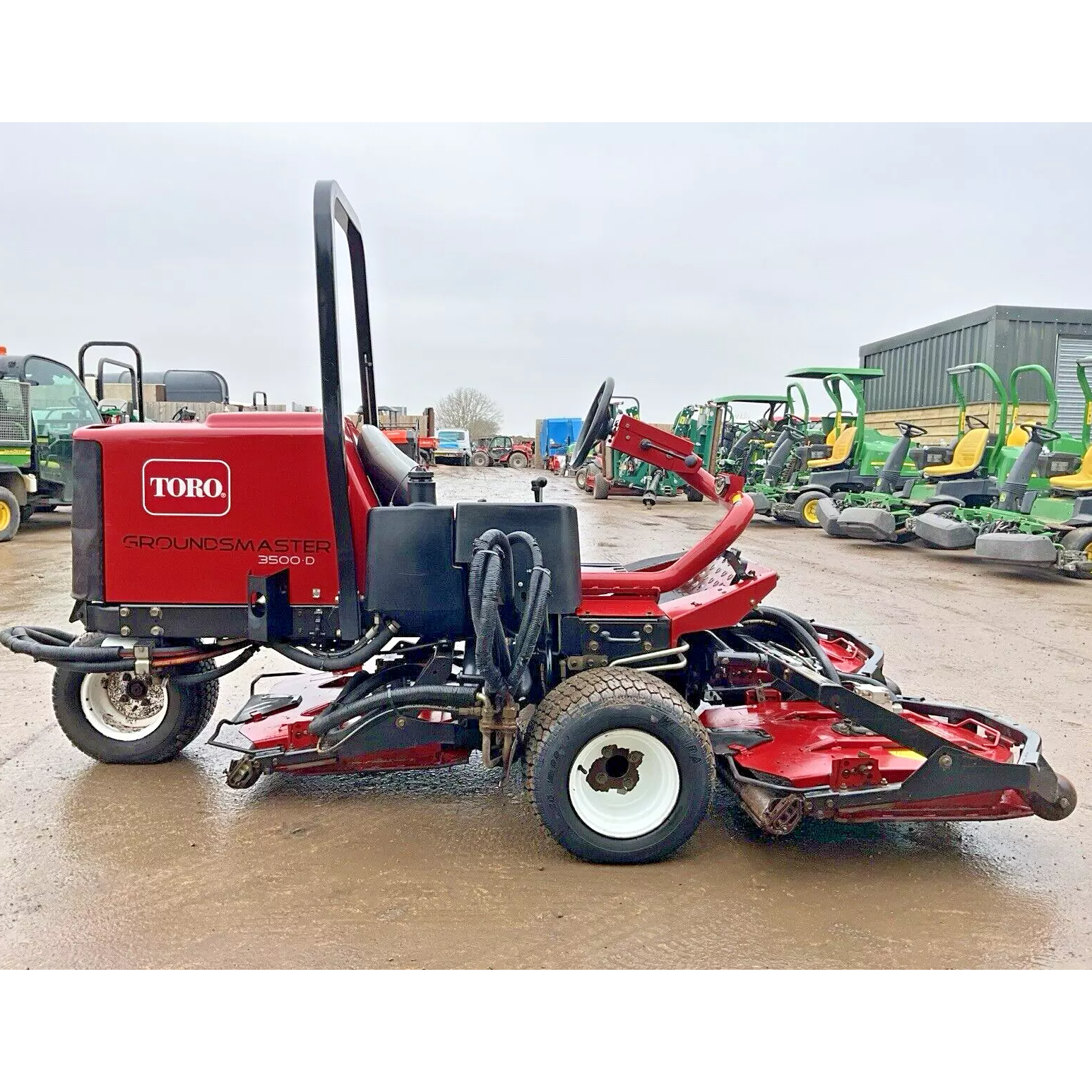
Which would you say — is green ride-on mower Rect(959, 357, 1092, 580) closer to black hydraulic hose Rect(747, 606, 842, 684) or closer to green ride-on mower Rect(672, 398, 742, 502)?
black hydraulic hose Rect(747, 606, 842, 684)

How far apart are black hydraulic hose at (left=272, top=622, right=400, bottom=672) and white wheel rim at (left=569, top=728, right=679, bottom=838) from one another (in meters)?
0.86

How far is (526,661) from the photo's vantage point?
311cm

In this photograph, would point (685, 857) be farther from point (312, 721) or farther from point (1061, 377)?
point (1061, 377)

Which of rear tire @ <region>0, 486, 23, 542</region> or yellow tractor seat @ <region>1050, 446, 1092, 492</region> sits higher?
yellow tractor seat @ <region>1050, 446, 1092, 492</region>

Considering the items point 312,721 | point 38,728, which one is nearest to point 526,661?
point 312,721

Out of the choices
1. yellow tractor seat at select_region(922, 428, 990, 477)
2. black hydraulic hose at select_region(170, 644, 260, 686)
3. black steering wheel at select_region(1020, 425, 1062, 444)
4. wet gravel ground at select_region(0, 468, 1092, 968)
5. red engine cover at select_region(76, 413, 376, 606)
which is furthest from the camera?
yellow tractor seat at select_region(922, 428, 990, 477)

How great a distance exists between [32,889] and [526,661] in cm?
170

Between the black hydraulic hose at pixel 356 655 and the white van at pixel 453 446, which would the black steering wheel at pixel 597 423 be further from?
the white van at pixel 453 446

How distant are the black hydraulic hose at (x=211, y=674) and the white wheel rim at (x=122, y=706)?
0.26 metres

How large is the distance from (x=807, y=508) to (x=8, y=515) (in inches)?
470

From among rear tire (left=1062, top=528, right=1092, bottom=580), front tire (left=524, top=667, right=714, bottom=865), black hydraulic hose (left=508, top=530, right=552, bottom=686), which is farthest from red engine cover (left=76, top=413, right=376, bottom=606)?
rear tire (left=1062, top=528, right=1092, bottom=580)

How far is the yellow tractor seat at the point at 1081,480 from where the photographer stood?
A: 1027 cm

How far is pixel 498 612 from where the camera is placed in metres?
3.12

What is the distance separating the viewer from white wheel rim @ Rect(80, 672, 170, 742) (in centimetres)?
387
